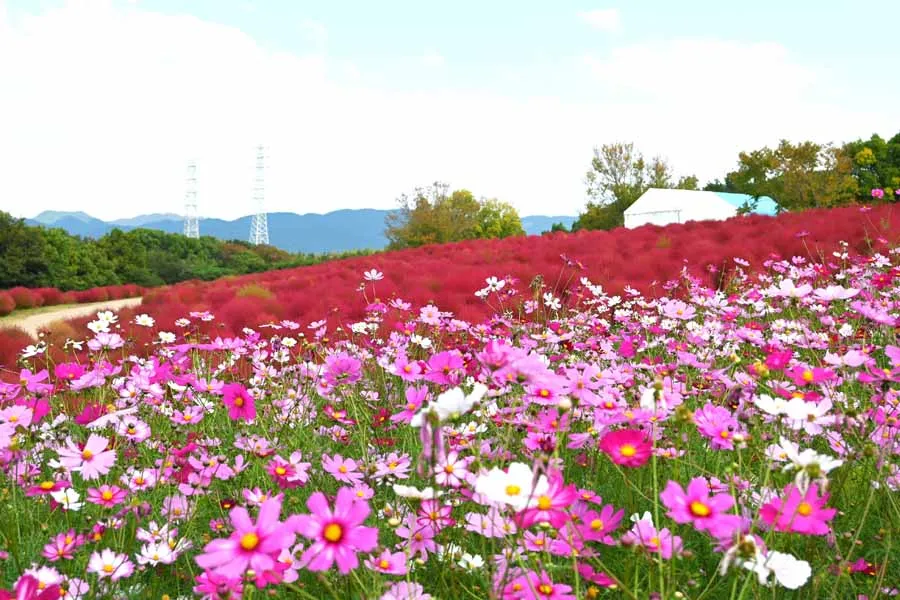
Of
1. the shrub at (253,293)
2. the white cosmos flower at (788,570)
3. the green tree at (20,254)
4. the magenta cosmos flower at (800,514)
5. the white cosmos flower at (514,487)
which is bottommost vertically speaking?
the green tree at (20,254)

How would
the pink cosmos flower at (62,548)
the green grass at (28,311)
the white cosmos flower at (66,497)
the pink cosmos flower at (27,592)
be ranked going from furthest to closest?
the green grass at (28,311)
the white cosmos flower at (66,497)
the pink cosmos flower at (62,548)
the pink cosmos flower at (27,592)

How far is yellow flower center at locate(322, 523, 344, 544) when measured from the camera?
0.77 metres

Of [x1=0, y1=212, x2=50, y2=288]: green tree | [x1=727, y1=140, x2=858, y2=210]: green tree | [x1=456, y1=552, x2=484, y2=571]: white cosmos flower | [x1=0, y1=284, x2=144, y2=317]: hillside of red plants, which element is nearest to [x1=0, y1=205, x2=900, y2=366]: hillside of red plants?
[x1=456, y1=552, x2=484, y2=571]: white cosmos flower

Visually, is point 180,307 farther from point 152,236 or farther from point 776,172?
point 776,172

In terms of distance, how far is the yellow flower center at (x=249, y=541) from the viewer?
73 cm

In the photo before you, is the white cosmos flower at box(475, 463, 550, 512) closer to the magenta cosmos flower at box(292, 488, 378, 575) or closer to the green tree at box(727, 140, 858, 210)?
the magenta cosmos flower at box(292, 488, 378, 575)

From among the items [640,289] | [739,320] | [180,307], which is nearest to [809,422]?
[739,320]

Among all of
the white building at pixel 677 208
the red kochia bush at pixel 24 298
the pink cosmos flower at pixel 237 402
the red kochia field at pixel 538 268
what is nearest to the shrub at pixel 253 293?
the red kochia field at pixel 538 268

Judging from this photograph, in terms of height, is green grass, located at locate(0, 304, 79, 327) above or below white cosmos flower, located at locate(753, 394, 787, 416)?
below

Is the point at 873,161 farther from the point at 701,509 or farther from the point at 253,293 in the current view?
the point at 701,509

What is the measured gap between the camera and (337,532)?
77cm

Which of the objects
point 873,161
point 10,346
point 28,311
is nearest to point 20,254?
point 28,311

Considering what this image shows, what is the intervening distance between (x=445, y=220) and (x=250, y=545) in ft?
119

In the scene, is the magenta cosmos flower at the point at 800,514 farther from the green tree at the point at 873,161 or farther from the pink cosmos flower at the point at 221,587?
the green tree at the point at 873,161
